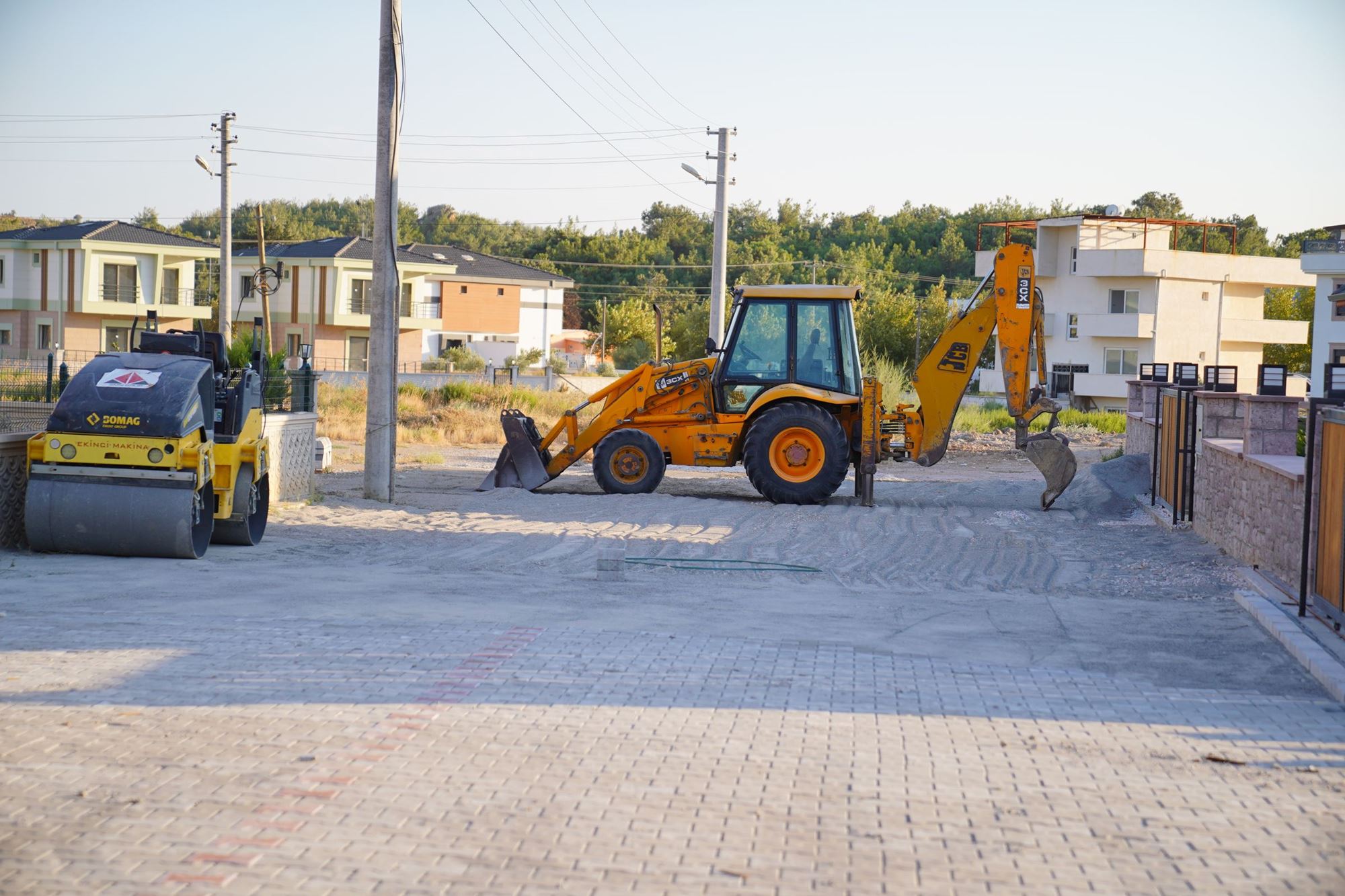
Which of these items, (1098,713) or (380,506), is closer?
(1098,713)

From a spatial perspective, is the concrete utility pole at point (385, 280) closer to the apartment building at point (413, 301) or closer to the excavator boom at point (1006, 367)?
the excavator boom at point (1006, 367)

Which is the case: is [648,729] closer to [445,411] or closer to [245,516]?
[245,516]

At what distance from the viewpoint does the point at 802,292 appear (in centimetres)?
1831

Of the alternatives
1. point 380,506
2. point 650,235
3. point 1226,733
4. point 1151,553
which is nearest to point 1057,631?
point 1226,733

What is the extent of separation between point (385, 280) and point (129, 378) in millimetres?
5445

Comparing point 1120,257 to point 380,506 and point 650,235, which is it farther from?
point 380,506

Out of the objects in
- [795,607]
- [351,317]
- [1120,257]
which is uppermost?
[1120,257]

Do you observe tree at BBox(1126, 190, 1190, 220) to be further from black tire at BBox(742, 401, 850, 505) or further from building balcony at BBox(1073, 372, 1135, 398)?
black tire at BBox(742, 401, 850, 505)

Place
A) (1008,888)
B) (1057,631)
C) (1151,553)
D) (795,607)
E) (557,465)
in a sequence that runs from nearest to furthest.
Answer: (1008,888)
(1057,631)
(795,607)
(1151,553)
(557,465)

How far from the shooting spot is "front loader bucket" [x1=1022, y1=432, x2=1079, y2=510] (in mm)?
17875

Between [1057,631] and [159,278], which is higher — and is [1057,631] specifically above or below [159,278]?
below

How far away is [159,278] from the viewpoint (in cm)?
5969

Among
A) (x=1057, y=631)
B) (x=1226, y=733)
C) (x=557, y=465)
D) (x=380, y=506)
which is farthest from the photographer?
(x=557, y=465)

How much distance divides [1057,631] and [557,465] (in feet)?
34.5
